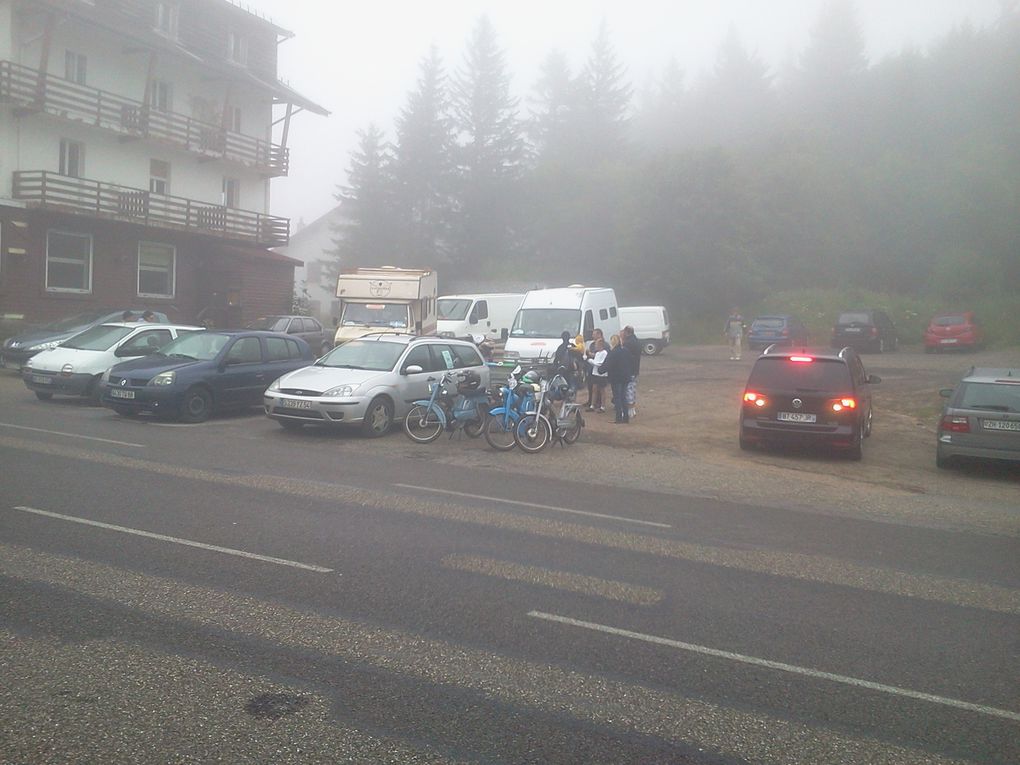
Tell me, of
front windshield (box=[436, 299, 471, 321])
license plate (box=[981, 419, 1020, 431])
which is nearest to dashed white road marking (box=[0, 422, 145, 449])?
license plate (box=[981, 419, 1020, 431])

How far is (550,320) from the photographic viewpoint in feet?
80.0

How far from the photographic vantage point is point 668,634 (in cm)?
559

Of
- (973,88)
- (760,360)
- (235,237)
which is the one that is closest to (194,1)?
(235,237)

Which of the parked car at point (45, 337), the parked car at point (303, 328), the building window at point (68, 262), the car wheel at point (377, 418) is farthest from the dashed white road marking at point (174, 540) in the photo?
the building window at point (68, 262)

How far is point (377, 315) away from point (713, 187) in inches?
1081

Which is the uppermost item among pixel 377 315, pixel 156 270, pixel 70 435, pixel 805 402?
pixel 156 270

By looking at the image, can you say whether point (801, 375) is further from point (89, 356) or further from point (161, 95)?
point (161, 95)

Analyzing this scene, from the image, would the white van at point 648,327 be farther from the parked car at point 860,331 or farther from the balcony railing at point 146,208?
the balcony railing at point 146,208

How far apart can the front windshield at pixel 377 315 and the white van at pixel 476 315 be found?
407cm

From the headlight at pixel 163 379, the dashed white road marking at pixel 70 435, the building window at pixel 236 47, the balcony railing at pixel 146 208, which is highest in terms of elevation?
the building window at pixel 236 47

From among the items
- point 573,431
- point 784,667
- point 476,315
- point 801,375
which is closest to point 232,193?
point 476,315

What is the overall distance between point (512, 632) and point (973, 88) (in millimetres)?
69330

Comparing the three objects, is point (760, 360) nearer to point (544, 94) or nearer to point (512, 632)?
point (512, 632)

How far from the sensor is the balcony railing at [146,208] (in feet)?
92.4
